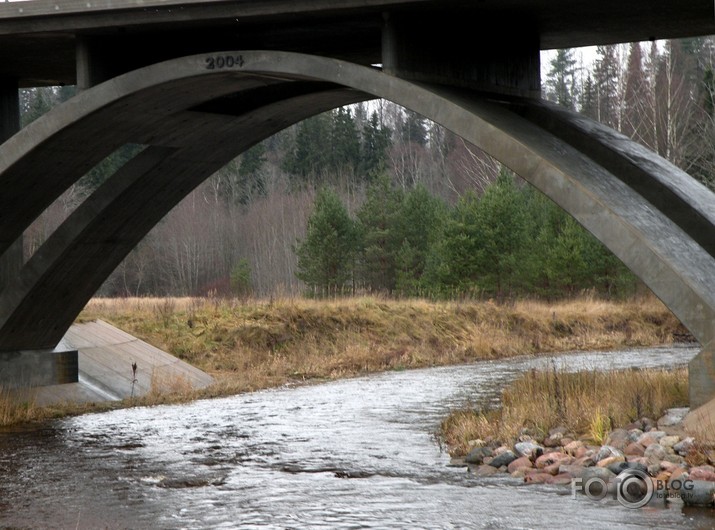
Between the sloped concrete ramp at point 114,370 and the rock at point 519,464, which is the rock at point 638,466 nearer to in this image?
the rock at point 519,464

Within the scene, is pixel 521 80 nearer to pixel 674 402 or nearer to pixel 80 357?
pixel 674 402

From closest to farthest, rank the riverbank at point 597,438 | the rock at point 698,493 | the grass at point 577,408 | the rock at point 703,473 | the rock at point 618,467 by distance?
the rock at point 698,493
the rock at point 703,473
the riverbank at point 597,438
the rock at point 618,467
the grass at point 577,408

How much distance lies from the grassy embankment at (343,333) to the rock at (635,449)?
8.85 metres

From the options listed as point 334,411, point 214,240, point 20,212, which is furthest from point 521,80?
point 214,240

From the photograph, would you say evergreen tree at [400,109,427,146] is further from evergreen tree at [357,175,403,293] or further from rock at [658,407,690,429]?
rock at [658,407,690,429]

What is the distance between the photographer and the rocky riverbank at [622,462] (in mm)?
9367

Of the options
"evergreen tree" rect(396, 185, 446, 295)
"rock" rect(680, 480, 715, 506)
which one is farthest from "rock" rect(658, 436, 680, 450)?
"evergreen tree" rect(396, 185, 446, 295)

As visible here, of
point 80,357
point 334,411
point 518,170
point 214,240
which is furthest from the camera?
point 214,240

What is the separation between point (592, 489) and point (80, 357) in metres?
10.8

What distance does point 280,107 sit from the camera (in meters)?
15.2

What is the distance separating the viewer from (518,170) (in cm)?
1048

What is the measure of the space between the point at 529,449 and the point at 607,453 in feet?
3.35

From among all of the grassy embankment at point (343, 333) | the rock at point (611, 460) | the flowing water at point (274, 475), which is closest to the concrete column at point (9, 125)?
the grassy embankment at point (343, 333)

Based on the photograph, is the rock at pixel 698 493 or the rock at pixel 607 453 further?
the rock at pixel 607 453
